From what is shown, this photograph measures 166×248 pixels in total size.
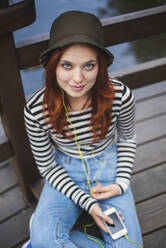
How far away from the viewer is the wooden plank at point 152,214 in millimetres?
1581

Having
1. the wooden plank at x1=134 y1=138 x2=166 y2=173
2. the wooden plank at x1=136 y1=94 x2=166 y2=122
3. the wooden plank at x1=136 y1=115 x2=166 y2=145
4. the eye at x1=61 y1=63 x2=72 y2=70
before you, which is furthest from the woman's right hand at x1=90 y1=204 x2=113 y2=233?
the wooden plank at x1=136 y1=94 x2=166 y2=122

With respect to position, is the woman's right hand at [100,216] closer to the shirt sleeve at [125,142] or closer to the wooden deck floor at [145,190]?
the shirt sleeve at [125,142]

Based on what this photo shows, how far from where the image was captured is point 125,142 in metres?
1.48

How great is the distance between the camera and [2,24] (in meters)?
1.06

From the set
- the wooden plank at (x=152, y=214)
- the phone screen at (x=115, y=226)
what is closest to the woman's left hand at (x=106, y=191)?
the phone screen at (x=115, y=226)

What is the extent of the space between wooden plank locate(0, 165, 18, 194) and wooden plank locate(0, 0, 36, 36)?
1.17 m

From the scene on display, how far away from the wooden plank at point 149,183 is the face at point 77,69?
0.98 meters

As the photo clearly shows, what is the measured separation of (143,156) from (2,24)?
1.37 metres

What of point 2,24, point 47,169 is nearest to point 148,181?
point 47,169

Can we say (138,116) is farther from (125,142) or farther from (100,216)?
(100,216)

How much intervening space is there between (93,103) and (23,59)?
43 centimetres

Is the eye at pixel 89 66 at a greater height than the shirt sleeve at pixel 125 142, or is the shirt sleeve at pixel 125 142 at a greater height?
the eye at pixel 89 66

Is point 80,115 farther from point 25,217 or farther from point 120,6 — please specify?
point 120,6

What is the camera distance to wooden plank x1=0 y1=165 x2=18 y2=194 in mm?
1878
